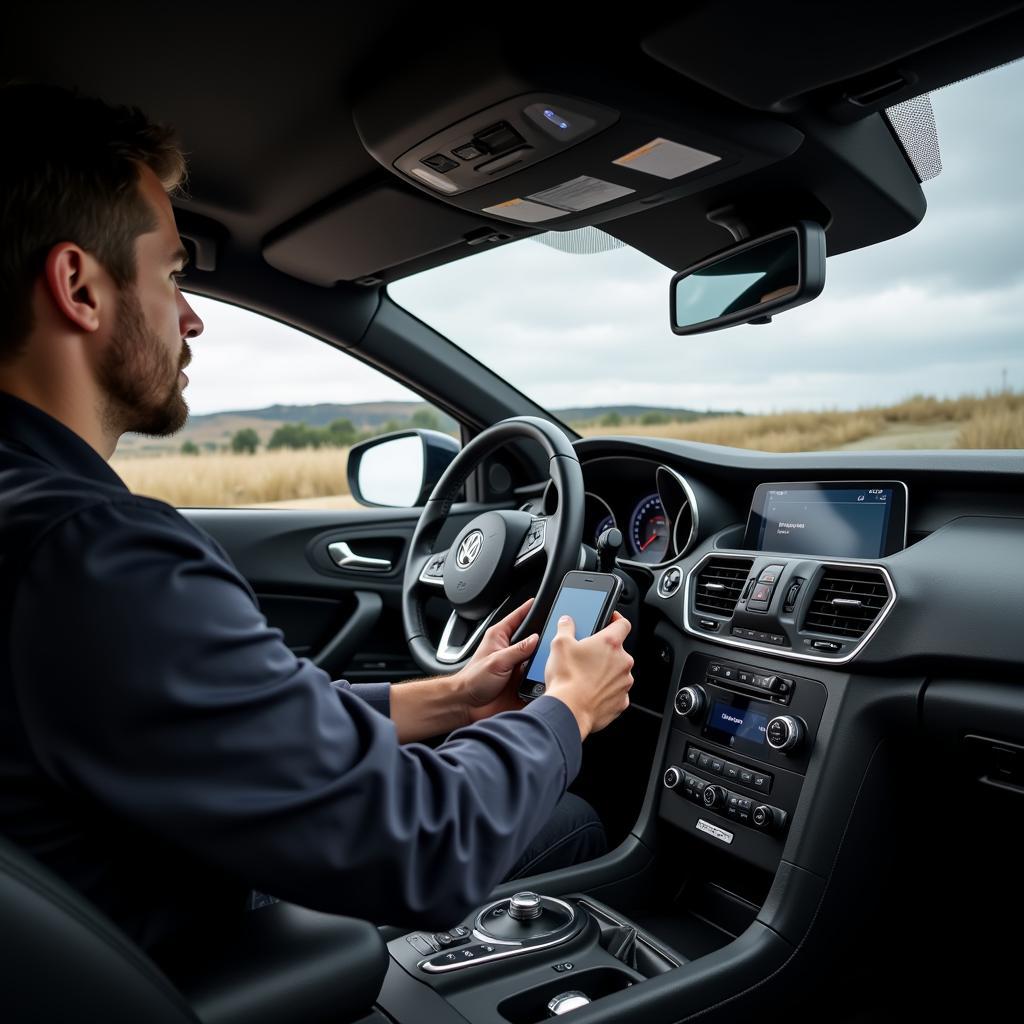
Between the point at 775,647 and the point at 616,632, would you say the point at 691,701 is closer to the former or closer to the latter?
the point at 775,647

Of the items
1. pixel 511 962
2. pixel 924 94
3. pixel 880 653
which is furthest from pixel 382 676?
pixel 924 94

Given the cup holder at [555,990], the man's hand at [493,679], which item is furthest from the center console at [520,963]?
the man's hand at [493,679]

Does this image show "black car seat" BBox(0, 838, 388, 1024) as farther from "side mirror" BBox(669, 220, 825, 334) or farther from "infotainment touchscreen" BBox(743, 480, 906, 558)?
"side mirror" BBox(669, 220, 825, 334)

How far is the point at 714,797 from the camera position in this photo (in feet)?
6.54

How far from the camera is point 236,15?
1855 millimetres

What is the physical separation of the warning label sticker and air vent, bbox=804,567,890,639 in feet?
3.08

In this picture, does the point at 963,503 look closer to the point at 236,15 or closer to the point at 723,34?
the point at 723,34

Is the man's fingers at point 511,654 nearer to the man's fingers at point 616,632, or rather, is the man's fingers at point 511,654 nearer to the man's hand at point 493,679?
the man's hand at point 493,679

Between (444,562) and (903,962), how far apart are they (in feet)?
4.53

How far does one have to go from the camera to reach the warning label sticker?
6.61 ft

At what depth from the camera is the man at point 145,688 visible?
2.68 ft

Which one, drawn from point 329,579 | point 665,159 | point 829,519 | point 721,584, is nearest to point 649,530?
point 721,584

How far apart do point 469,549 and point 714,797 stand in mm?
828

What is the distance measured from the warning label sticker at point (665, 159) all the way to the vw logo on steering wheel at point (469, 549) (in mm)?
938
